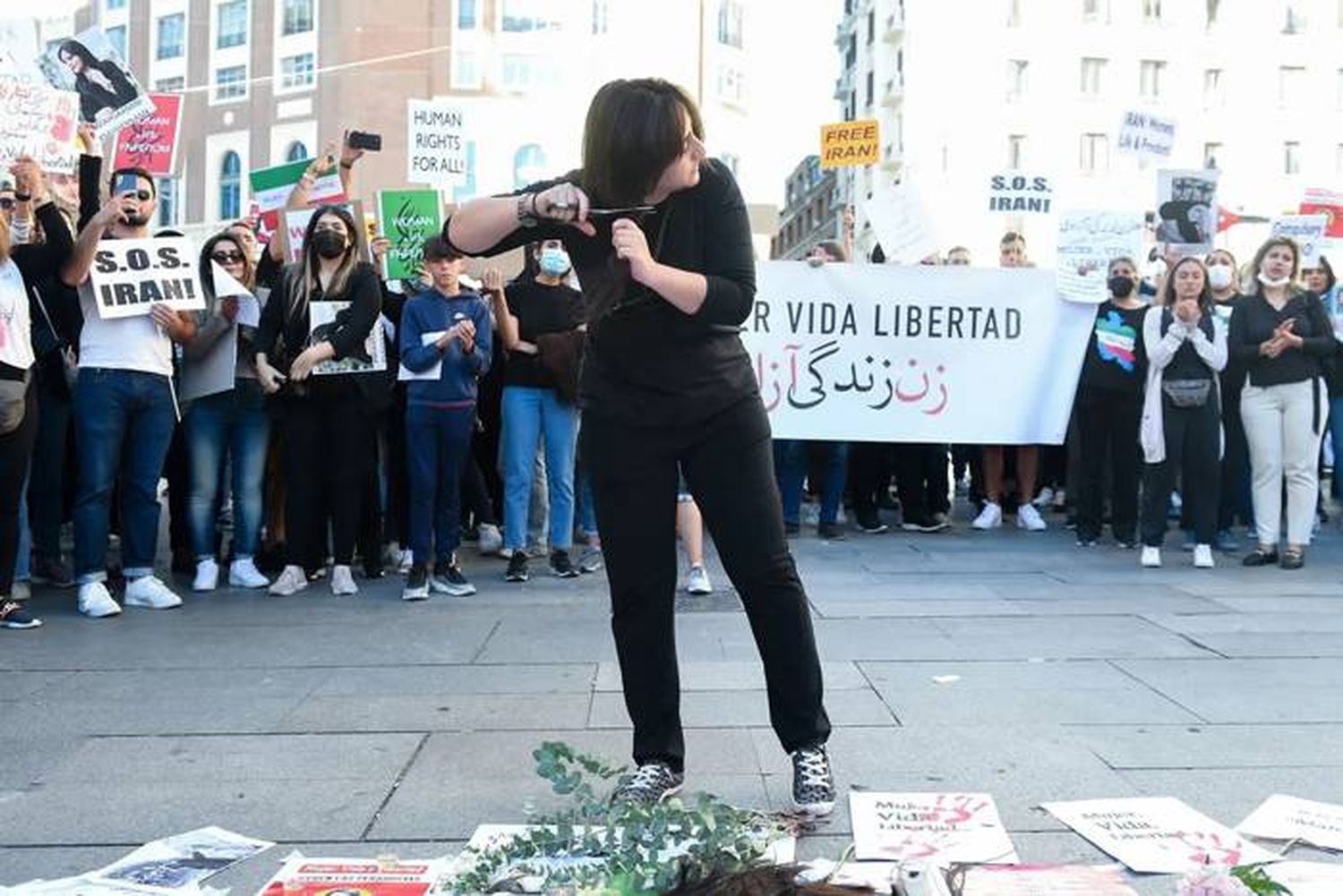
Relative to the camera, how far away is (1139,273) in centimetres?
965

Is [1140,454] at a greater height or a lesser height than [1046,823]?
greater

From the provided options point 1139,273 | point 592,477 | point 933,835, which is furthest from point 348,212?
point 1139,273

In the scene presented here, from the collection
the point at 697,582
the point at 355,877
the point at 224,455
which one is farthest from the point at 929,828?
the point at 224,455

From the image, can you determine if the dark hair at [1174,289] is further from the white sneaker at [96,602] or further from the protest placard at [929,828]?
the white sneaker at [96,602]

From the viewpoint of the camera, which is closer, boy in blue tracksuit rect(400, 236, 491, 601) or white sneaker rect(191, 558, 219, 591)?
boy in blue tracksuit rect(400, 236, 491, 601)

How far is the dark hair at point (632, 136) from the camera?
3.16m

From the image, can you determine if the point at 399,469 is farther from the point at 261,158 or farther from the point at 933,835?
the point at 261,158

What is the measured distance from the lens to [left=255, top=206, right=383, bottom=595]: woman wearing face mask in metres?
7.01

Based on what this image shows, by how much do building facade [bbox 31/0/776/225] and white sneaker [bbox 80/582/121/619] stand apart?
31290 millimetres

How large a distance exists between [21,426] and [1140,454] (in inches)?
269

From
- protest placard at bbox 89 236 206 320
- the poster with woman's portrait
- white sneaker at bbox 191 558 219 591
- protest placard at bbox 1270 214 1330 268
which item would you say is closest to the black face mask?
protest placard at bbox 89 236 206 320

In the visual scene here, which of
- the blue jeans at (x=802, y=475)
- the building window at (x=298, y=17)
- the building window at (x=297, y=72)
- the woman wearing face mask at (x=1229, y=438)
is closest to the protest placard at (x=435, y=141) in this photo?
the blue jeans at (x=802, y=475)

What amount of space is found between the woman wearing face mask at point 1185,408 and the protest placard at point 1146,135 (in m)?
3.91

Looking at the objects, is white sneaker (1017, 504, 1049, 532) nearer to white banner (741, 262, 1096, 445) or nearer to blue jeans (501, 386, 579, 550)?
white banner (741, 262, 1096, 445)
